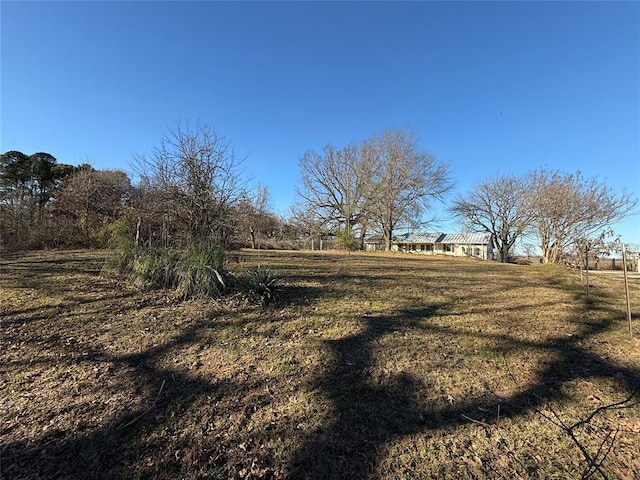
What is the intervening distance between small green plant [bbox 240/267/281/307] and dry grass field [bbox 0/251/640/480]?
0.20 m

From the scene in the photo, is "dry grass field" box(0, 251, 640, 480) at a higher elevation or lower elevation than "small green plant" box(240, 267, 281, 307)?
lower

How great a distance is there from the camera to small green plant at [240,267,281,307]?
4668 mm

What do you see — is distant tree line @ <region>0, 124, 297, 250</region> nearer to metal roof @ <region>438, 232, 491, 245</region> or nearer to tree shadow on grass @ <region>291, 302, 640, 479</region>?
tree shadow on grass @ <region>291, 302, 640, 479</region>

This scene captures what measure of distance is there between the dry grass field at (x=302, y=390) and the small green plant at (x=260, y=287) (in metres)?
0.20

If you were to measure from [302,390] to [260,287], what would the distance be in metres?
2.32

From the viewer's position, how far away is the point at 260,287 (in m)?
4.75

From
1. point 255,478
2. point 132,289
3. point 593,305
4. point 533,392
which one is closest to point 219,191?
point 132,289

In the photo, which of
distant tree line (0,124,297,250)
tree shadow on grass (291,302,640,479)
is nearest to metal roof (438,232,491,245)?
distant tree line (0,124,297,250)

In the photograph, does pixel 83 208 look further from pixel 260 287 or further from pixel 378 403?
pixel 378 403

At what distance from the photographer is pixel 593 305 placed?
581cm

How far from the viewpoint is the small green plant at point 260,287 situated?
15.3 ft

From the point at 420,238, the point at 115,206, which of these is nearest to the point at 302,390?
the point at 115,206

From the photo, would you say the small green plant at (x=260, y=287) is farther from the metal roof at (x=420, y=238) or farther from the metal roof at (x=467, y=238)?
the metal roof at (x=420, y=238)

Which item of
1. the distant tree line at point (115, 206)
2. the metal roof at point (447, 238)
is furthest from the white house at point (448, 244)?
the distant tree line at point (115, 206)
